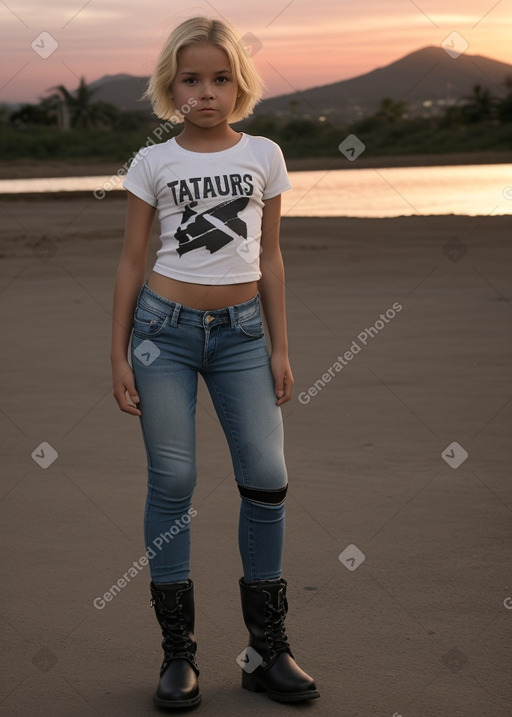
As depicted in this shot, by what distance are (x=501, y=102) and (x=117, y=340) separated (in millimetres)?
66770

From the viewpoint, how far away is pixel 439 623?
9.77 feet

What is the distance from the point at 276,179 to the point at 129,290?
18.7 inches

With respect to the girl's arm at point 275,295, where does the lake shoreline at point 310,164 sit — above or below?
above

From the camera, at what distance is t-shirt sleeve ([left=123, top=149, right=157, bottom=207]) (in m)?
2.51

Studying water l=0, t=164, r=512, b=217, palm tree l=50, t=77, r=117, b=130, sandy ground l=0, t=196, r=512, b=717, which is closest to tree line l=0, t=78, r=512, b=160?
palm tree l=50, t=77, r=117, b=130

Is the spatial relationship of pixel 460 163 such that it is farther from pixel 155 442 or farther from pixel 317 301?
pixel 155 442

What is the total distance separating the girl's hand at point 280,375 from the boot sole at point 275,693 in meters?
0.73

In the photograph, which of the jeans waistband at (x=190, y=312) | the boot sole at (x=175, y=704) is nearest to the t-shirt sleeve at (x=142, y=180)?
the jeans waistband at (x=190, y=312)

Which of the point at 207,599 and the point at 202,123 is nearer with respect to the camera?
the point at 202,123

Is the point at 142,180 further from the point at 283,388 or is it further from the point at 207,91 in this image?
the point at 283,388

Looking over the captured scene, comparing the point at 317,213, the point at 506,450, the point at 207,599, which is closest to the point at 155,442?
the point at 207,599

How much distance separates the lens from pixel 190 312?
8.32ft

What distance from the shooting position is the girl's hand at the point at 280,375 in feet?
8.69

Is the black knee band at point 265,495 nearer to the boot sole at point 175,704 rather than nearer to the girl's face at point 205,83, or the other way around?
the boot sole at point 175,704
